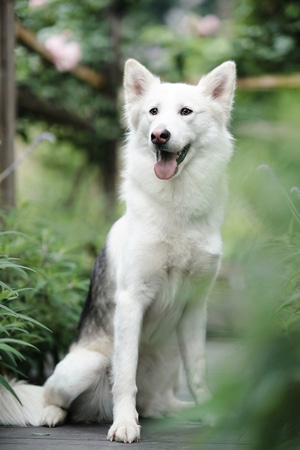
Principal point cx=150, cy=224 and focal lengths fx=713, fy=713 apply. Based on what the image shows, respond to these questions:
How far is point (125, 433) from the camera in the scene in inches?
98.5

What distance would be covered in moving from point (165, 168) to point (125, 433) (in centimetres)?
101

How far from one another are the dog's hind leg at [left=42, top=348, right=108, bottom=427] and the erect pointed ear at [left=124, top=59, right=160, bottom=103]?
1119mm

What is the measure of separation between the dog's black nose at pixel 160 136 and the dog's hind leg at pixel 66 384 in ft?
3.02

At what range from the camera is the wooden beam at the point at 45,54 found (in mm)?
6184

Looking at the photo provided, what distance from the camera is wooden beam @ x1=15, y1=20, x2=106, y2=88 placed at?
6184mm

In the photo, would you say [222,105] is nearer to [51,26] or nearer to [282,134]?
[282,134]

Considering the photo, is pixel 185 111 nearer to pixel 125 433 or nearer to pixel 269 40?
pixel 125 433

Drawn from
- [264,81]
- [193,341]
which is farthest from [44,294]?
[264,81]

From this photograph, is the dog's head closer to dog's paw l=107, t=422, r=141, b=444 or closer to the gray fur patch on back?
the gray fur patch on back

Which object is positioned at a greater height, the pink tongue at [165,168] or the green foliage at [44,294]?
the pink tongue at [165,168]

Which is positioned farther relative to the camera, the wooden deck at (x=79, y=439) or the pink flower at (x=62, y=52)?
the pink flower at (x=62, y=52)

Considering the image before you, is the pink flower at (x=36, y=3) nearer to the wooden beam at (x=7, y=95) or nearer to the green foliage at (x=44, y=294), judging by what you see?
the wooden beam at (x=7, y=95)

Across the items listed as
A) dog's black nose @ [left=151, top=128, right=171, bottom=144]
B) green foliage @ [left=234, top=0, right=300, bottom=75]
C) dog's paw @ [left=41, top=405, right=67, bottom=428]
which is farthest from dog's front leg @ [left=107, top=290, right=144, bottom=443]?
green foliage @ [left=234, top=0, right=300, bottom=75]

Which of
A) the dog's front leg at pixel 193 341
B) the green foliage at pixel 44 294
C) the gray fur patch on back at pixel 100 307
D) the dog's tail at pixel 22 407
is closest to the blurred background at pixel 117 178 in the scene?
the green foliage at pixel 44 294
